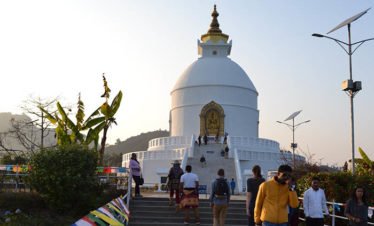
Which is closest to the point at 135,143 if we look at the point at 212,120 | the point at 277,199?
the point at 212,120

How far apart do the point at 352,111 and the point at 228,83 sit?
83.5 ft

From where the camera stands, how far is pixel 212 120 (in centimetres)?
3941

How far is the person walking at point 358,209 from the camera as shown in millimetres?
8523

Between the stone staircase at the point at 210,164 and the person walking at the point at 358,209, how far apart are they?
65.9ft

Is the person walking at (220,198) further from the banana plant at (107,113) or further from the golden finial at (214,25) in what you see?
the golden finial at (214,25)

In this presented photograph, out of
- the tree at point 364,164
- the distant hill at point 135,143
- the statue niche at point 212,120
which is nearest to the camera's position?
the tree at point 364,164

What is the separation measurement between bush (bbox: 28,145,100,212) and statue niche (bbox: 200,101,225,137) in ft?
81.6

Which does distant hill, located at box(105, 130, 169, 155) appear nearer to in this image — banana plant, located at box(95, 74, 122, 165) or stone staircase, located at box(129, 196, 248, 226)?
banana plant, located at box(95, 74, 122, 165)

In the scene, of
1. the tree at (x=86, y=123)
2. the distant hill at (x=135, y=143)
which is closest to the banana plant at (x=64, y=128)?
the tree at (x=86, y=123)

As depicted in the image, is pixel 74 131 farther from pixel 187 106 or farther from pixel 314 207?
pixel 187 106

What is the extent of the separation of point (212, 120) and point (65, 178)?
26.0 meters

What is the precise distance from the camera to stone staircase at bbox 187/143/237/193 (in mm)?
30156

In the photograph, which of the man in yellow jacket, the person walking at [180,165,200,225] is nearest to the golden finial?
the person walking at [180,165,200,225]

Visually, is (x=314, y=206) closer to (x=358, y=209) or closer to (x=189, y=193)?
(x=358, y=209)
